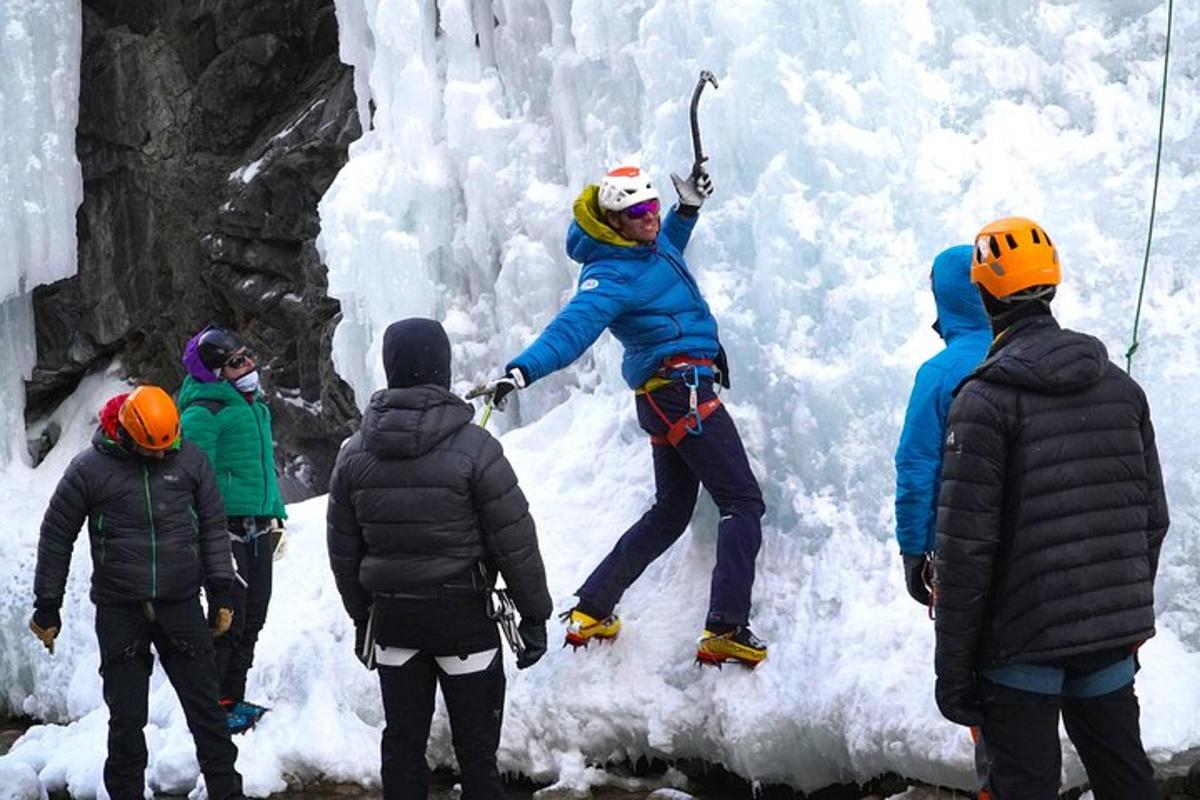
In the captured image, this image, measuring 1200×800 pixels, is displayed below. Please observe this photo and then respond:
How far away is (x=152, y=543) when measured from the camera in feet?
16.9

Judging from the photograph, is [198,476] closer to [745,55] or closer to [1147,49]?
[745,55]

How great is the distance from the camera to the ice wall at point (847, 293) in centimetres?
491

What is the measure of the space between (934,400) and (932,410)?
0.03 meters

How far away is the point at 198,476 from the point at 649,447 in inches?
78.8

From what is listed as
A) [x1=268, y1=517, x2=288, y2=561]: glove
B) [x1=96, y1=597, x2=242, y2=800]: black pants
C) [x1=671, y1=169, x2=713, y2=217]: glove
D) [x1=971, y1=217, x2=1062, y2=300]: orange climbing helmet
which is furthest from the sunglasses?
[x1=971, y1=217, x2=1062, y2=300]: orange climbing helmet

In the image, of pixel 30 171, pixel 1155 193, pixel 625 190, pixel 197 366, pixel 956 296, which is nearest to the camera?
pixel 956 296

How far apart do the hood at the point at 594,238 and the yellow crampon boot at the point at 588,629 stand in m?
1.39

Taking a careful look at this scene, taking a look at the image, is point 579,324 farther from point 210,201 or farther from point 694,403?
point 210,201

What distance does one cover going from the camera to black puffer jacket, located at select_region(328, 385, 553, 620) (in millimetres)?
3957

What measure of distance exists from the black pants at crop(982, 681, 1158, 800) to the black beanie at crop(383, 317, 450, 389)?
179 centimetres

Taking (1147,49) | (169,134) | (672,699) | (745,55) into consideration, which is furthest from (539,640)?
(169,134)

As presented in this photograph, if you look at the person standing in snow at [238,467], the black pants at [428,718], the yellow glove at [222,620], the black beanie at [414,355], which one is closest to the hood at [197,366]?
the person standing in snow at [238,467]

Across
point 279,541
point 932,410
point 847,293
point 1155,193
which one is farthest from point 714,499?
point 279,541

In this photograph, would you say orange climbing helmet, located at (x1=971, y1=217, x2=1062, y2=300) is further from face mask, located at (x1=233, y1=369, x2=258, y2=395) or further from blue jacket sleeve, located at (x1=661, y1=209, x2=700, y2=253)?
face mask, located at (x1=233, y1=369, x2=258, y2=395)
